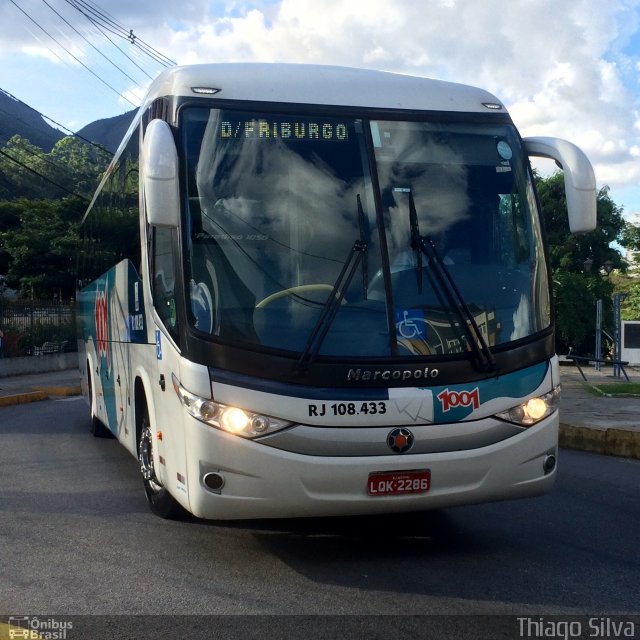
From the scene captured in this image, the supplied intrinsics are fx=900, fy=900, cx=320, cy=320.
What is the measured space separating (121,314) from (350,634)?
15.6 ft

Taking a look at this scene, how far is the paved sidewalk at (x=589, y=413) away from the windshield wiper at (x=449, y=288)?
18.6 ft

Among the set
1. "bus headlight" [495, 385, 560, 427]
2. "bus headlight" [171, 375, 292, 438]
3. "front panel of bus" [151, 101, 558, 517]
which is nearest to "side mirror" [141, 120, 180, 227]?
"front panel of bus" [151, 101, 558, 517]

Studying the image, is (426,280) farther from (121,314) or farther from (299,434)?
(121,314)

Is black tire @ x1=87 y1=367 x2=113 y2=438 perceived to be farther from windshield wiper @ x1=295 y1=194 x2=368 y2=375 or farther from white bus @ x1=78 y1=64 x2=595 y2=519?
windshield wiper @ x1=295 y1=194 x2=368 y2=375

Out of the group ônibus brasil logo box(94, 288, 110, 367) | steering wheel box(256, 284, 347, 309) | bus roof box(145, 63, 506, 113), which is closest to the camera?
steering wheel box(256, 284, 347, 309)

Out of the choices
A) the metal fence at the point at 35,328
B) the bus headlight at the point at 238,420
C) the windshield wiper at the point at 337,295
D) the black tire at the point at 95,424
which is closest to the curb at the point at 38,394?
the metal fence at the point at 35,328

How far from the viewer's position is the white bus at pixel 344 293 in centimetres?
531

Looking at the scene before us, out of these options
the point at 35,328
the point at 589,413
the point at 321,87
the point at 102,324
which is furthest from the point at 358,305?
the point at 35,328

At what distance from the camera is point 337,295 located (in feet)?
18.1

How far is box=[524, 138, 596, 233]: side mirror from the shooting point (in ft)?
20.2

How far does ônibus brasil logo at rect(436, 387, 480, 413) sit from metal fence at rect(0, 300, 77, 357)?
22084 millimetres

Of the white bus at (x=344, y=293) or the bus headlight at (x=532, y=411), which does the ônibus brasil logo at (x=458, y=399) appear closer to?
the white bus at (x=344, y=293)

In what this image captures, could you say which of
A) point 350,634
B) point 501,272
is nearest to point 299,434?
point 350,634

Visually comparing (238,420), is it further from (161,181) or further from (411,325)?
(161,181)
